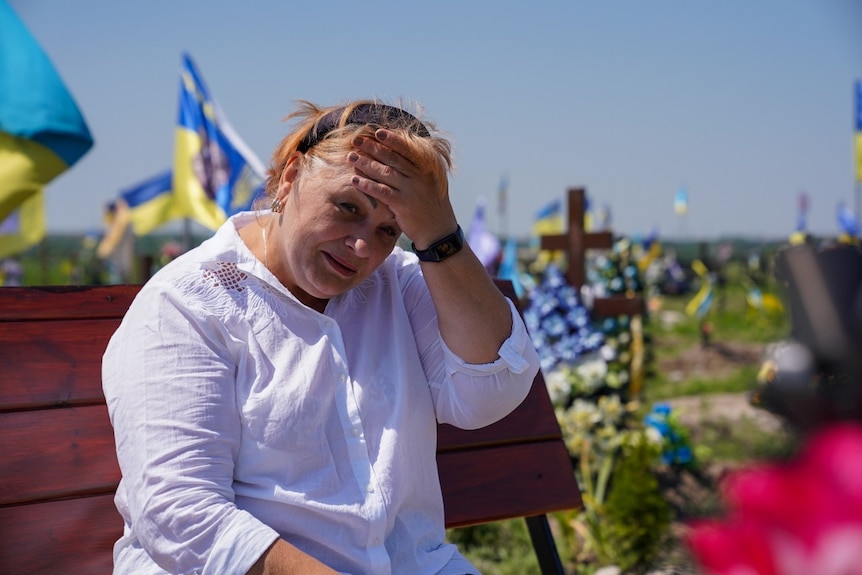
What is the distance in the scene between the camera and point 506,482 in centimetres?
233

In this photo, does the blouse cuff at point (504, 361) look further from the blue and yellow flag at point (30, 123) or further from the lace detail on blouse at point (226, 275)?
the blue and yellow flag at point (30, 123)

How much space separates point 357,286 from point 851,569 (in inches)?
61.7

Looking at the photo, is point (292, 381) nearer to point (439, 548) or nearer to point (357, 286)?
point (357, 286)

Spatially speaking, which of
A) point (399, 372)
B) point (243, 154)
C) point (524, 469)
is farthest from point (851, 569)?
point (243, 154)

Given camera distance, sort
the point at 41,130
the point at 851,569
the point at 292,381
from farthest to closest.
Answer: the point at 41,130 → the point at 292,381 → the point at 851,569

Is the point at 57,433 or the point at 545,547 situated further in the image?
the point at 545,547

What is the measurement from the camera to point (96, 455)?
192 centimetres

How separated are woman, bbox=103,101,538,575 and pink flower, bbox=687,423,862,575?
47.1 inches

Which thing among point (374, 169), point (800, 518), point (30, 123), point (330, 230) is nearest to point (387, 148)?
point (374, 169)

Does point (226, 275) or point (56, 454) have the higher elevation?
point (226, 275)

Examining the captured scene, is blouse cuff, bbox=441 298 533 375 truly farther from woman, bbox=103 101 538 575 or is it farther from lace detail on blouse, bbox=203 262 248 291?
lace detail on blouse, bbox=203 262 248 291

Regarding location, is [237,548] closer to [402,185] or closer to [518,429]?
[402,185]

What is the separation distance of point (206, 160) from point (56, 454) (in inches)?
195

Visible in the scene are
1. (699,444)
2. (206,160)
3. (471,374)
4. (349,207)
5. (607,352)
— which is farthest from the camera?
(206,160)
